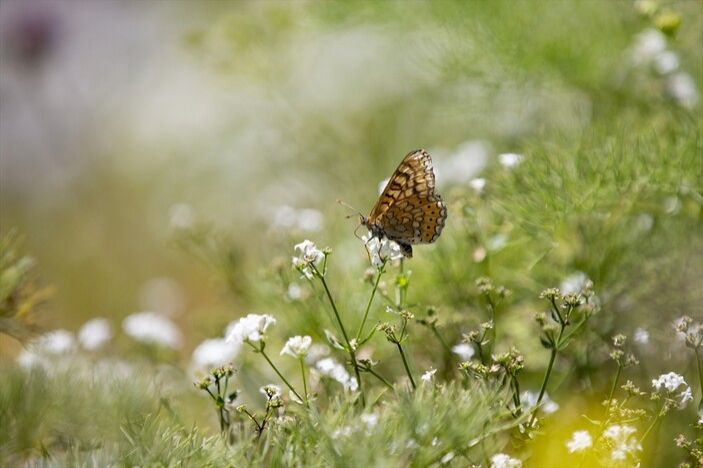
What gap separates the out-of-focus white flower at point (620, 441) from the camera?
0.90 meters

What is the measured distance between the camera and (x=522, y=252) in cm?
155

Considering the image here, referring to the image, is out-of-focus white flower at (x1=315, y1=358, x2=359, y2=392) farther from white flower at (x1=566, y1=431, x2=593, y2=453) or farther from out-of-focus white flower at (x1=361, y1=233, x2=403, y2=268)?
white flower at (x1=566, y1=431, x2=593, y2=453)

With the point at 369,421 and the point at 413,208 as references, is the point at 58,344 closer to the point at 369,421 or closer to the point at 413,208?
the point at 413,208

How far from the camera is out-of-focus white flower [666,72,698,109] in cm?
162

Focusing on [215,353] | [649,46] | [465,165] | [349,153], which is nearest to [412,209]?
[215,353]

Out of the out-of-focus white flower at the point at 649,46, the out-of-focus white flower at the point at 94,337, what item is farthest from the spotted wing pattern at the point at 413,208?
the out-of-focus white flower at the point at 649,46

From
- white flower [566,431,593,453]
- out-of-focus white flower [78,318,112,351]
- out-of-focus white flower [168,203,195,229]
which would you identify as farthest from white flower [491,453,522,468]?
out-of-focus white flower [168,203,195,229]

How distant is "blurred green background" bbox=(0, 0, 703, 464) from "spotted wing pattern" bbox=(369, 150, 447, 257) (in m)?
0.14

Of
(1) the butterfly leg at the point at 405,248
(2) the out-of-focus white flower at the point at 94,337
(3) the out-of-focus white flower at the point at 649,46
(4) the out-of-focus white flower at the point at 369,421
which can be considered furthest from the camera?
(3) the out-of-focus white flower at the point at 649,46

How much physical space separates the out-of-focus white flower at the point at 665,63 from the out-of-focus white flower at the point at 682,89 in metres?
0.02

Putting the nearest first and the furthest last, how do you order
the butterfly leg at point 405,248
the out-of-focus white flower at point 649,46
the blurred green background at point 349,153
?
the butterfly leg at point 405,248 < the blurred green background at point 349,153 < the out-of-focus white flower at point 649,46

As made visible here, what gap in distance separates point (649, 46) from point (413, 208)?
2.58 ft

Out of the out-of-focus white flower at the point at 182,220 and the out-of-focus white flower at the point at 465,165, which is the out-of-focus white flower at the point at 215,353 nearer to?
the out-of-focus white flower at the point at 182,220

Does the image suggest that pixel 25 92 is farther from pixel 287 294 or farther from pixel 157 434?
pixel 157 434
